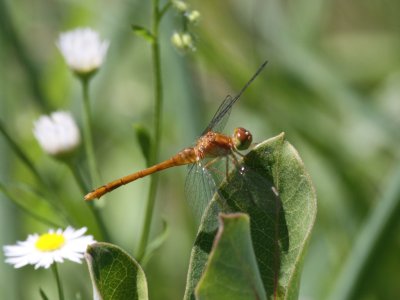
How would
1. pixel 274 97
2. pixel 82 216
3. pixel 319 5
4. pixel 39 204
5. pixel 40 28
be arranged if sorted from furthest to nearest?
pixel 40 28 < pixel 319 5 < pixel 274 97 < pixel 82 216 < pixel 39 204

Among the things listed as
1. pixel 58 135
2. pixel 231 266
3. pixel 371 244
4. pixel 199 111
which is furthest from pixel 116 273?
pixel 199 111

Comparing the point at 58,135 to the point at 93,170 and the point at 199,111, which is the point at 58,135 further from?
the point at 199,111

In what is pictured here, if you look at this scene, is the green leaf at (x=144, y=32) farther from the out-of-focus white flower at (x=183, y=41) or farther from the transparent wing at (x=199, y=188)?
the transparent wing at (x=199, y=188)

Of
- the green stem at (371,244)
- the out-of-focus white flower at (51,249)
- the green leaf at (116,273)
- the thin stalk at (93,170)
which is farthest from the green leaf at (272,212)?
the green stem at (371,244)

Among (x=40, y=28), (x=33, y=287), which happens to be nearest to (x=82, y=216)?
(x=33, y=287)

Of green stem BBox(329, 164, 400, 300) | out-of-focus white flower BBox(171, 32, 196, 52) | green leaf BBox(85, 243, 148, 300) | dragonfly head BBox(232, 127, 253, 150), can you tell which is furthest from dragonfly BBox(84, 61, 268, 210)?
green stem BBox(329, 164, 400, 300)

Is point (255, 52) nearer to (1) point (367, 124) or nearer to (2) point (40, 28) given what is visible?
(1) point (367, 124)
